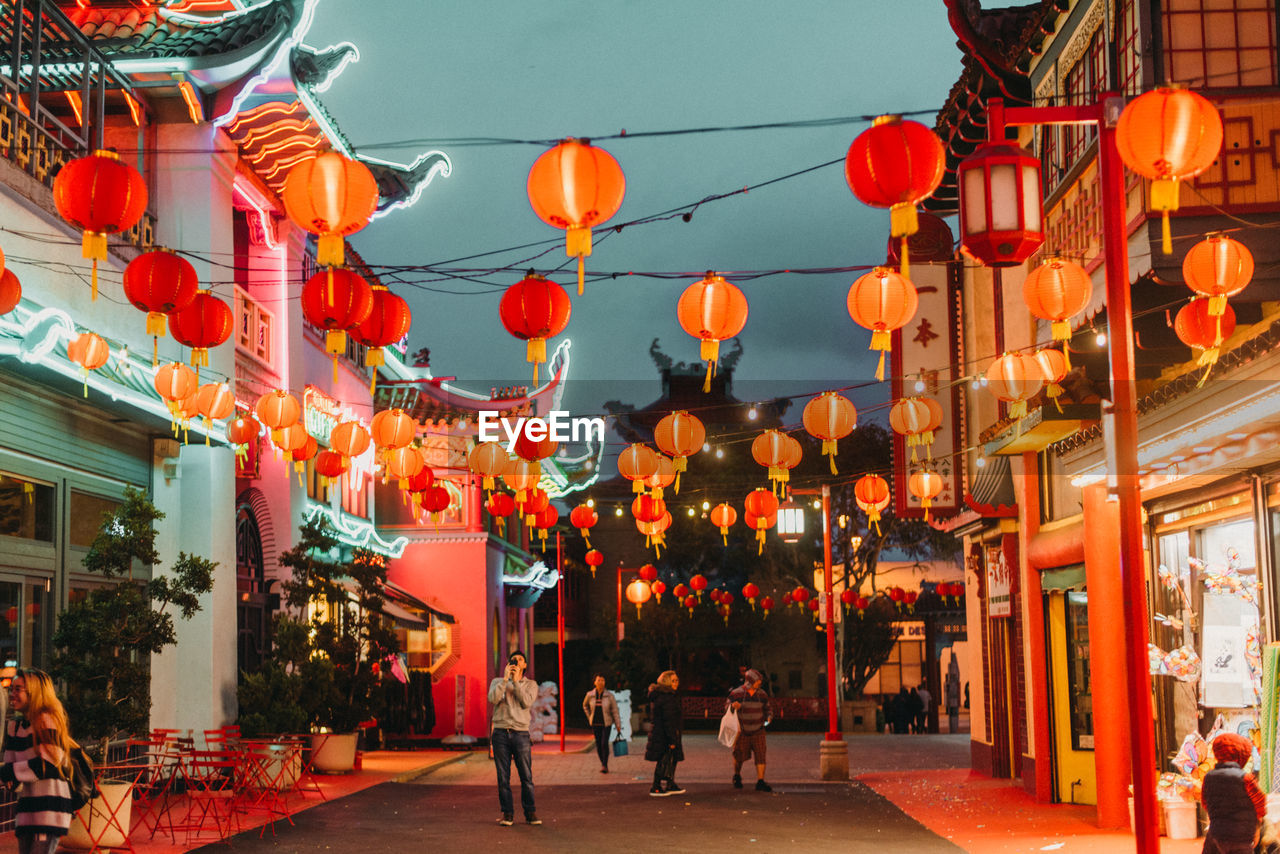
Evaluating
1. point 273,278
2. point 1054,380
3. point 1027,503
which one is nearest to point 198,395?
point 273,278

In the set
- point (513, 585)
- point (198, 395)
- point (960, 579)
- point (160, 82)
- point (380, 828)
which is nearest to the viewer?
point (380, 828)

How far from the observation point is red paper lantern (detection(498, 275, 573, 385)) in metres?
11.9

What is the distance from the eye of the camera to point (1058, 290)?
11695 millimetres

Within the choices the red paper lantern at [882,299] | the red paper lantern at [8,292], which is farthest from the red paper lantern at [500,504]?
the red paper lantern at [882,299]

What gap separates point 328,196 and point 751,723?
41.8 feet

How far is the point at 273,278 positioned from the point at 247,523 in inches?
169

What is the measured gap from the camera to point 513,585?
126ft

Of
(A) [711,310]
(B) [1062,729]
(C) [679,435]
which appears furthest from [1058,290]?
(B) [1062,729]

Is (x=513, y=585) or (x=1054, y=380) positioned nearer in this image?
(x=1054, y=380)

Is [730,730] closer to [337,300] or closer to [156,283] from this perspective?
[337,300]

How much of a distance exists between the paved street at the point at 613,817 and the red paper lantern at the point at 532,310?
17.2ft

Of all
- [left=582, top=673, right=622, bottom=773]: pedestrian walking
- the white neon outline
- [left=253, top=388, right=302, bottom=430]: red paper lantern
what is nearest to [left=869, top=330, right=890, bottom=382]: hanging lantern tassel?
[left=253, top=388, right=302, bottom=430]: red paper lantern

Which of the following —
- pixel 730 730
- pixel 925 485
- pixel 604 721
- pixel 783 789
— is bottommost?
pixel 783 789

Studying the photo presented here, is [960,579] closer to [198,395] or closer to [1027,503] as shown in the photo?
[1027,503]
